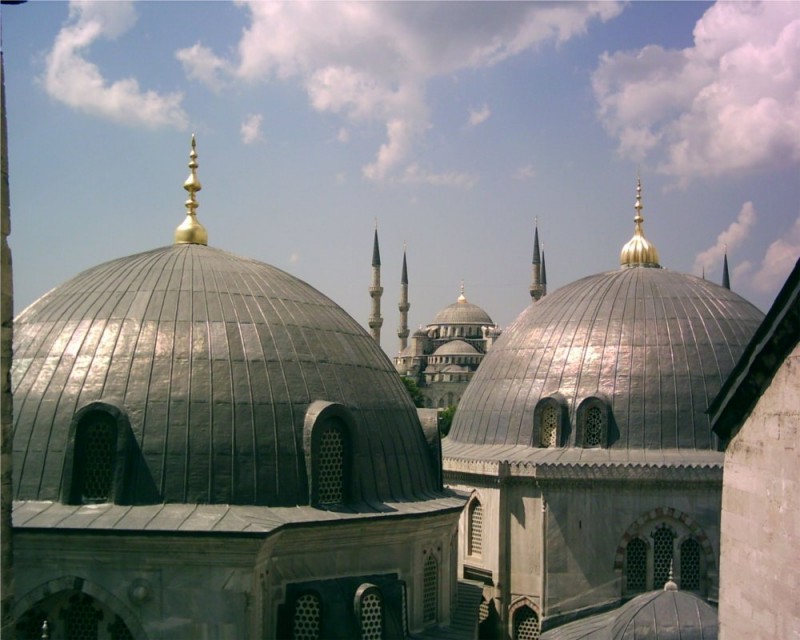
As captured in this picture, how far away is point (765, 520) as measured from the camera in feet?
24.6

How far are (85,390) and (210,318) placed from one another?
2.42 metres

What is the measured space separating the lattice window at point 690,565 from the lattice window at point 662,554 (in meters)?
0.31

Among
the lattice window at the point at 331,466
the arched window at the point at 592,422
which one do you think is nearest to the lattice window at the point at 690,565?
the arched window at the point at 592,422

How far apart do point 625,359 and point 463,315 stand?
3122 inches

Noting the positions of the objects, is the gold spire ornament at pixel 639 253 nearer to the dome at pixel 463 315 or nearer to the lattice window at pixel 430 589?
the lattice window at pixel 430 589

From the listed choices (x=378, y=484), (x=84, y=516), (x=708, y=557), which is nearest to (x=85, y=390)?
(x=84, y=516)

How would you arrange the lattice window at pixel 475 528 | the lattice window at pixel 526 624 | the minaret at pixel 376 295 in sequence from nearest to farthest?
the lattice window at pixel 526 624 → the lattice window at pixel 475 528 → the minaret at pixel 376 295

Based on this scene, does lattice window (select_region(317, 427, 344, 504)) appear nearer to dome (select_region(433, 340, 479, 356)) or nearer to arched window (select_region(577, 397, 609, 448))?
arched window (select_region(577, 397, 609, 448))

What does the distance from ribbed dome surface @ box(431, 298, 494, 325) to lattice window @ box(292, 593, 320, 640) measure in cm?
8863

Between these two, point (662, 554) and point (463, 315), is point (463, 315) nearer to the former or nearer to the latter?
point (463, 315)

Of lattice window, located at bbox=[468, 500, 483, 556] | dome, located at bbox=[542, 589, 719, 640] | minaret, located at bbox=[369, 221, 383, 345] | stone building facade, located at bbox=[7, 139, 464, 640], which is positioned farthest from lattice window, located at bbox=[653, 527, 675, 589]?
minaret, located at bbox=[369, 221, 383, 345]

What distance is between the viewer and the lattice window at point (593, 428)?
972 inches

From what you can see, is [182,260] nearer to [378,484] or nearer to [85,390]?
[85,390]

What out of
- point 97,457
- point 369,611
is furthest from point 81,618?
point 369,611
